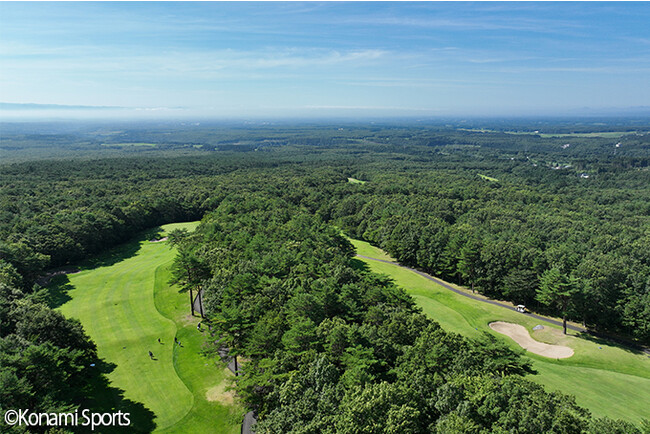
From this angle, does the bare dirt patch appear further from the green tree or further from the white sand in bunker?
the green tree

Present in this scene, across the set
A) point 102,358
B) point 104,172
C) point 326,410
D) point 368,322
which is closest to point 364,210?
point 368,322

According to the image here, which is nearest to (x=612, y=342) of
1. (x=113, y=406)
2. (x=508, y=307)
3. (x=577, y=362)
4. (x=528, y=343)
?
(x=577, y=362)

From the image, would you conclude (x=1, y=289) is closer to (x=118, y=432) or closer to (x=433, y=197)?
(x=118, y=432)

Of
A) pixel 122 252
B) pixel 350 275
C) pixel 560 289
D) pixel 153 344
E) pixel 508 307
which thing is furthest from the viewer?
pixel 122 252

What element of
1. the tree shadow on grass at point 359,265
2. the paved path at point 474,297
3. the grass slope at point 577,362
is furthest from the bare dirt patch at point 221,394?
the paved path at point 474,297

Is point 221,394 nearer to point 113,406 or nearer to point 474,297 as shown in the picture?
point 113,406

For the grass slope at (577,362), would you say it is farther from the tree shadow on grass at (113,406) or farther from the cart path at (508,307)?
the tree shadow on grass at (113,406)

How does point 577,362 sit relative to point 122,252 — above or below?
below

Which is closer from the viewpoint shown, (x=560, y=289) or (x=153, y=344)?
(x=153, y=344)

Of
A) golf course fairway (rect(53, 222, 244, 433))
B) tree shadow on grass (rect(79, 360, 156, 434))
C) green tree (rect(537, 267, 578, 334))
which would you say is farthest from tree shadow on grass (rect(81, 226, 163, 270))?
green tree (rect(537, 267, 578, 334))
